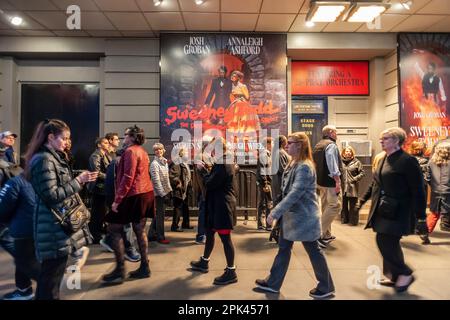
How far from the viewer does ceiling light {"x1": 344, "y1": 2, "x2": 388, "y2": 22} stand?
6.80m

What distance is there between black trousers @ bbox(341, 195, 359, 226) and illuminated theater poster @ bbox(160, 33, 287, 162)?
2462 millimetres

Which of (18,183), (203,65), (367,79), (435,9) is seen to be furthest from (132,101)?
(435,9)

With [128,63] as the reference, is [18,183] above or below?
below

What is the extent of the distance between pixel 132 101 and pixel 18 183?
605cm

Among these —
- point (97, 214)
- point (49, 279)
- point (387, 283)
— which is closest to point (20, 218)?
point (49, 279)

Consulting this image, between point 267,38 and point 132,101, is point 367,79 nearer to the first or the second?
point 267,38

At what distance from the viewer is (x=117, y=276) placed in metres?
3.94

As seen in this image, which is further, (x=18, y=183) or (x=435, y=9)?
(x=435, y=9)

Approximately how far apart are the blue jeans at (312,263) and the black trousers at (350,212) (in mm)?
4080

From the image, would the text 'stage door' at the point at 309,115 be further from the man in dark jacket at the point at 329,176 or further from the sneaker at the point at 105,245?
the sneaker at the point at 105,245

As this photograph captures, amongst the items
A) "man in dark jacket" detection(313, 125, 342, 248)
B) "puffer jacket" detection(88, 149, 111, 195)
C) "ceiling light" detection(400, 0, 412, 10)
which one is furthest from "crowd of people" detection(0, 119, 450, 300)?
"ceiling light" detection(400, 0, 412, 10)

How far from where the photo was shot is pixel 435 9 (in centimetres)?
744
